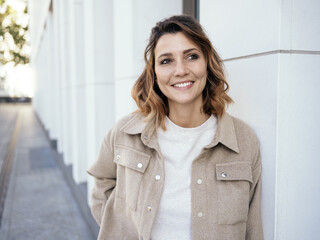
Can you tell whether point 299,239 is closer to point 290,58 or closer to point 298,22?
point 290,58

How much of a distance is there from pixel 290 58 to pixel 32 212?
17.8ft

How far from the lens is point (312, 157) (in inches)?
65.4

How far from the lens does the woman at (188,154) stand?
1.72 metres

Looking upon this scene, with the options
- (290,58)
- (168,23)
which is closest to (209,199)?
(290,58)

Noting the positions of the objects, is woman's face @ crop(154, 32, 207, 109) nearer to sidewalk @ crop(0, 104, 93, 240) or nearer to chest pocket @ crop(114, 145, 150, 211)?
chest pocket @ crop(114, 145, 150, 211)

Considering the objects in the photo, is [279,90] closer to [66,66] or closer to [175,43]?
[175,43]

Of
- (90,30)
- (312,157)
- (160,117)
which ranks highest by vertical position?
(90,30)

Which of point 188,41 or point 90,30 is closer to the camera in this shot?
point 188,41

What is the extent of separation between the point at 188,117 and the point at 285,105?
55cm

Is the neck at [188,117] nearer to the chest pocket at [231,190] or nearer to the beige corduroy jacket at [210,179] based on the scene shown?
the beige corduroy jacket at [210,179]

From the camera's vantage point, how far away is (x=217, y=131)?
69.8 inches

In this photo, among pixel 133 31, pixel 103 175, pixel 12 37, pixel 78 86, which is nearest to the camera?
pixel 103 175

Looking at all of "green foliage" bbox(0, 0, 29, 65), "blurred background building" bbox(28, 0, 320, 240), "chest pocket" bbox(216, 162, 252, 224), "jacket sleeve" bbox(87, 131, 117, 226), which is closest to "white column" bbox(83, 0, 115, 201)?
"jacket sleeve" bbox(87, 131, 117, 226)

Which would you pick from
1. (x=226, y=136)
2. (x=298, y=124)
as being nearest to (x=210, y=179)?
(x=226, y=136)
